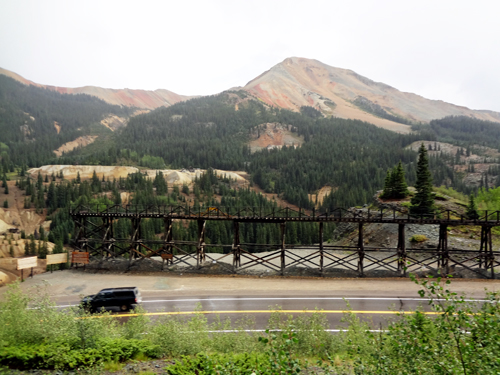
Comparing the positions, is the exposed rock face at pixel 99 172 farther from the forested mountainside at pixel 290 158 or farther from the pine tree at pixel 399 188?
the pine tree at pixel 399 188

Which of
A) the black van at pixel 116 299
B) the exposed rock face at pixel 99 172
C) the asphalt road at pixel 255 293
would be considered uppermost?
the exposed rock face at pixel 99 172

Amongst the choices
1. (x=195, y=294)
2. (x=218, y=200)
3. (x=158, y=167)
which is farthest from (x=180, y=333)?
(x=158, y=167)

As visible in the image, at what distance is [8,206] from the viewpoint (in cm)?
8656

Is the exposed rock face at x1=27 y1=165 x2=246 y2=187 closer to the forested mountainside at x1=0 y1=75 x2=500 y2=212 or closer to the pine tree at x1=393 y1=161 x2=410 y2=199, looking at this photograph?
the forested mountainside at x1=0 y1=75 x2=500 y2=212

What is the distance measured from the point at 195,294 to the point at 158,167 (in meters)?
126

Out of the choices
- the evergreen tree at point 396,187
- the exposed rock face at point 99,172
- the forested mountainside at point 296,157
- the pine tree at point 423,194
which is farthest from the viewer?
the forested mountainside at point 296,157

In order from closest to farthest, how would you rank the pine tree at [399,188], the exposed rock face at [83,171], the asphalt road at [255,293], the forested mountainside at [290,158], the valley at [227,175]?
the asphalt road at [255,293]
the pine tree at [399,188]
the valley at [227,175]
the exposed rock face at [83,171]
the forested mountainside at [290,158]

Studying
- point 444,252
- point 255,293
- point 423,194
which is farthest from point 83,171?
point 444,252

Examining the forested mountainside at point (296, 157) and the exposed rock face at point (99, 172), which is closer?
the exposed rock face at point (99, 172)

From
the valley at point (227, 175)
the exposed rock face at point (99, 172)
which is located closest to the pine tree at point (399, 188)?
→ the valley at point (227, 175)

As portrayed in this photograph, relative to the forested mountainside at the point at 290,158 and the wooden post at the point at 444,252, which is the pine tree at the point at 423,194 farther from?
the forested mountainside at the point at 290,158

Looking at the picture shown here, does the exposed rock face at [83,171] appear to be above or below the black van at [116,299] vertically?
above

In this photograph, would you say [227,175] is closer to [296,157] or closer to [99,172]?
[296,157]

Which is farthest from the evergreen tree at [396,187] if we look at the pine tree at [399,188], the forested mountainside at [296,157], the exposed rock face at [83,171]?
the exposed rock face at [83,171]
